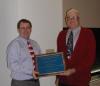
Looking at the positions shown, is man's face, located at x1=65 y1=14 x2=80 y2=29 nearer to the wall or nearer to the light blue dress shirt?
the wall

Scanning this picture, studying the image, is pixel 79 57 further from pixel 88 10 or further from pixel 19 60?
pixel 88 10

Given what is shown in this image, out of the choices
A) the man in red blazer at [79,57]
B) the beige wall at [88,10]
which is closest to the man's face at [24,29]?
the man in red blazer at [79,57]

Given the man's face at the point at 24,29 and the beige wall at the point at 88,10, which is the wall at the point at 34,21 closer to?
the man's face at the point at 24,29

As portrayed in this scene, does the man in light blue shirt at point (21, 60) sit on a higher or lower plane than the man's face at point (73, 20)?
lower

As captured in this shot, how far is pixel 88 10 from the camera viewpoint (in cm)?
408

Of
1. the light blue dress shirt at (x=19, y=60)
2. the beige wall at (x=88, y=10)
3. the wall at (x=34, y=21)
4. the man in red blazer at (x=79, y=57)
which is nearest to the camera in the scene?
the light blue dress shirt at (x=19, y=60)

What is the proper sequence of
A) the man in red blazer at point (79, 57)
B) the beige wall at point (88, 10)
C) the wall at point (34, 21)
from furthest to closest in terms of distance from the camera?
the beige wall at point (88, 10)
the wall at point (34, 21)
the man in red blazer at point (79, 57)

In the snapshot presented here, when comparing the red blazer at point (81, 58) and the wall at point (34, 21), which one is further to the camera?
the wall at point (34, 21)

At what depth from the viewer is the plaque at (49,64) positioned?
260cm

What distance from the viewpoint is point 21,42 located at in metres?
2.67

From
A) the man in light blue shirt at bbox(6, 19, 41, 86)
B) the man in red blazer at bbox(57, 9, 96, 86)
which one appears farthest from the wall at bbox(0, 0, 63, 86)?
the man in red blazer at bbox(57, 9, 96, 86)

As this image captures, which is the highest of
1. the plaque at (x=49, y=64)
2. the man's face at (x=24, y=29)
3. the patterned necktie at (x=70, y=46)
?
the man's face at (x=24, y=29)

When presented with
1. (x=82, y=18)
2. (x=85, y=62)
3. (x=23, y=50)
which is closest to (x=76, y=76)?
(x=85, y=62)

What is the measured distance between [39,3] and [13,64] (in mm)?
883
